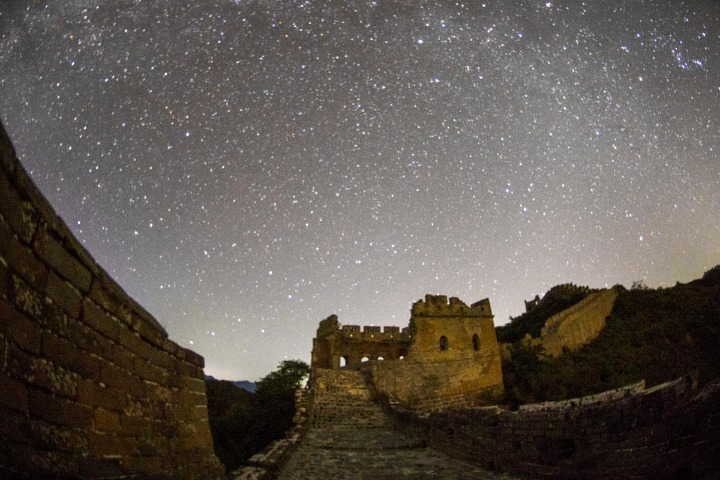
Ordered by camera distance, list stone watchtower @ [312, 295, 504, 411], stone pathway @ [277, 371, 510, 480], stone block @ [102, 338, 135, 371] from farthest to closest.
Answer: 1. stone watchtower @ [312, 295, 504, 411]
2. stone pathway @ [277, 371, 510, 480]
3. stone block @ [102, 338, 135, 371]

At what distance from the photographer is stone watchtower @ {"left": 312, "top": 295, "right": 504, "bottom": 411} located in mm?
20594

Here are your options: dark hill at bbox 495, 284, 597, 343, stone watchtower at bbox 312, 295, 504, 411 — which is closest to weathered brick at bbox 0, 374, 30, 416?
stone watchtower at bbox 312, 295, 504, 411

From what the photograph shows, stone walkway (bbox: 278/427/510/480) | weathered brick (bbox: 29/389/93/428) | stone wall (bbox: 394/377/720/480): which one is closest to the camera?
weathered brick (bbox: 29/389/93/428)

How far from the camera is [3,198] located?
205cm

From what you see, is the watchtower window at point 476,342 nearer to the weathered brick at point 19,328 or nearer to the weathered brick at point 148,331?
the weathered brick at point 148,331

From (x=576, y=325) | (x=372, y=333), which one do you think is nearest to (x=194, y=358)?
(x=372, y=333)

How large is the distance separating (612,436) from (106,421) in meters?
5.74

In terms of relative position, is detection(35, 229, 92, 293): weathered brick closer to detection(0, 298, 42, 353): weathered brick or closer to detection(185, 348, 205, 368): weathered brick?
detection(0, 298, 42, 353): weathered brick

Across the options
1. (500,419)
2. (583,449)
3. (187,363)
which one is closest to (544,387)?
(500,419)

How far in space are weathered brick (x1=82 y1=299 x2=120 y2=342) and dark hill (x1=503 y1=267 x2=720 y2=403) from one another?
52.1 feet

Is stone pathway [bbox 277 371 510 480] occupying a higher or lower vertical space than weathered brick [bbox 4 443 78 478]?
lower

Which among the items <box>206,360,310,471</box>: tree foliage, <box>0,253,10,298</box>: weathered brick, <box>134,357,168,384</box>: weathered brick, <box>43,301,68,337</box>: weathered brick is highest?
<box>0,253,10,298</box>: weathered brick

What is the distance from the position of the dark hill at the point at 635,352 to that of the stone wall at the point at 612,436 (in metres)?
9.15

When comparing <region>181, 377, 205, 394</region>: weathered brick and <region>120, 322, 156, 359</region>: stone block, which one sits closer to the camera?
<region>120, 322, 156, 359</region>: stone block
